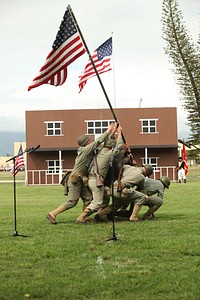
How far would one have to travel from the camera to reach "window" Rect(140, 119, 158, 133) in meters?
53.0

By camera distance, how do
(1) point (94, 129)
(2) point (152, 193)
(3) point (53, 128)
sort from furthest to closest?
(3) point (53, 128), (1) point (94, 129), (2) point (152, 193)

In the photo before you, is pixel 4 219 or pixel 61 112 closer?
pixel 4 219

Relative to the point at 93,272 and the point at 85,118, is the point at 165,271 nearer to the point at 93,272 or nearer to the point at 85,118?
the point at 93,272

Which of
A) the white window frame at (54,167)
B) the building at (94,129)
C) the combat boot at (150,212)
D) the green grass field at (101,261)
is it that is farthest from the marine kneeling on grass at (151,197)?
the white window frame at (54,167)

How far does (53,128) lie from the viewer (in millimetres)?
52969

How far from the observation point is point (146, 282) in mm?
6891

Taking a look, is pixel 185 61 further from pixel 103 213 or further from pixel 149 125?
pixel 103 213

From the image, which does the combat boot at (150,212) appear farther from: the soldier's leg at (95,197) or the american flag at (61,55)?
the american flag at (61,55)

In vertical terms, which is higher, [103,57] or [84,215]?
[103,57]

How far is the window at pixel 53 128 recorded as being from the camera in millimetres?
52844

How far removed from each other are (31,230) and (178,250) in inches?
164

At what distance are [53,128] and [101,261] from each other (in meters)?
44.9

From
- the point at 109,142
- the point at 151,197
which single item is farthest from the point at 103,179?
the point at 151,197

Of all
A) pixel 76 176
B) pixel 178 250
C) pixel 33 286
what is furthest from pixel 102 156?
pixel 33 286
